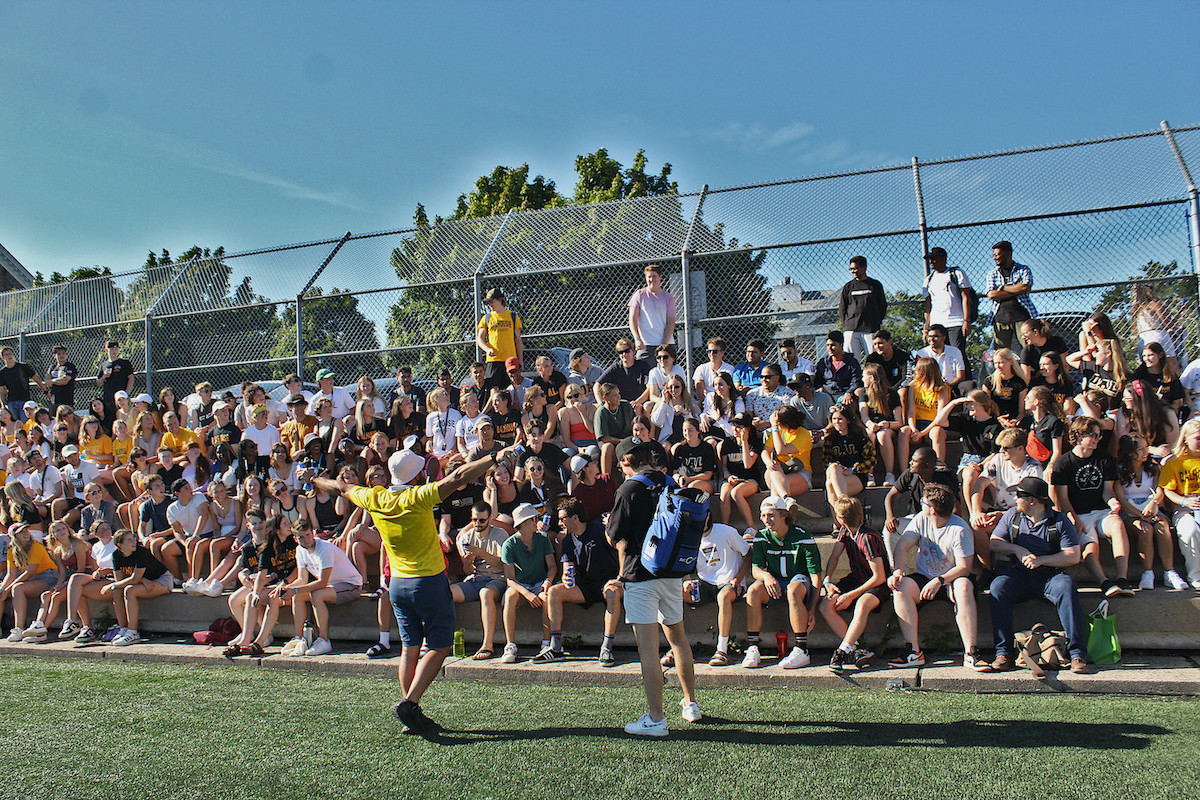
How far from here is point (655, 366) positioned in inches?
422

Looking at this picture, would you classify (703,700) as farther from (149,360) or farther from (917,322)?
(149,360)

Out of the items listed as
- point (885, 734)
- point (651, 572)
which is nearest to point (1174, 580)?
point (885, 734)

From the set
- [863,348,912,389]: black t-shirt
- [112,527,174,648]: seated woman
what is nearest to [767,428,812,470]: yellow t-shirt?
[863,348,912,389]: black t-shirt

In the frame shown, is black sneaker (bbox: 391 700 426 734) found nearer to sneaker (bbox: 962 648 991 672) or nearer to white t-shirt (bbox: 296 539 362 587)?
white t-shirt (bbox: 296 539 362 587)

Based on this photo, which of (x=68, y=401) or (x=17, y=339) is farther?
(x=17, y=339)

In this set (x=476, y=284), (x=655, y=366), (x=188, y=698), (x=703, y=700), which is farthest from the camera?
(x=476, y=284)

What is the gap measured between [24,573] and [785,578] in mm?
8803

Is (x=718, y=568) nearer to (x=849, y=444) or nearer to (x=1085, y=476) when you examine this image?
(x=849, y=444)

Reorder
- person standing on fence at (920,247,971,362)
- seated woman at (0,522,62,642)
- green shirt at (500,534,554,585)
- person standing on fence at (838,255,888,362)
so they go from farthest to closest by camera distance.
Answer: seated woman at (0,522,62,642) → person standing on fence at (838,255,888,362) → person standing on fence at (920,247,971,362) → green shirt at (500,534,554,585)

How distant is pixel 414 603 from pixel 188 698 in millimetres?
2689

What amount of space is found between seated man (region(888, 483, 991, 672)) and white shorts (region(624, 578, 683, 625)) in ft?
7.16

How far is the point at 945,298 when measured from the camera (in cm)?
989

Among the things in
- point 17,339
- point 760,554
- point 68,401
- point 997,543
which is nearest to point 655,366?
point 760,554

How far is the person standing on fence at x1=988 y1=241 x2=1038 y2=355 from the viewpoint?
31.8ft
